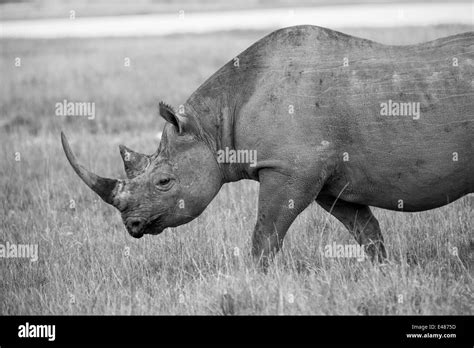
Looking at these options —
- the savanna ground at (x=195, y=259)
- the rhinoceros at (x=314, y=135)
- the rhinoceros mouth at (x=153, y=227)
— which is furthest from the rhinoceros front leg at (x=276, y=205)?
the rhinoceros mouth at (x=153, y=227)

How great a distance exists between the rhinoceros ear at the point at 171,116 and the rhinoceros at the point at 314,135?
0.01 metres

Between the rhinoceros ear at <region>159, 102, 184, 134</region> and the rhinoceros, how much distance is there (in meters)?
0.01

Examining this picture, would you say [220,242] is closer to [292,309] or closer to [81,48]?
[292,309]

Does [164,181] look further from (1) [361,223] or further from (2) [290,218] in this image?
(1) [361,223]

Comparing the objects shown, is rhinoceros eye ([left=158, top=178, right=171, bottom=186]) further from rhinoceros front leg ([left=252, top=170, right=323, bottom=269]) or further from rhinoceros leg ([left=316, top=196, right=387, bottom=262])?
rhinoceros leg ([left=316, top=196, right=387, bottom=262])

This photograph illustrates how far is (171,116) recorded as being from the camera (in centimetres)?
690

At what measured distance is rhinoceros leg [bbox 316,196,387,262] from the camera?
7449 millimetres

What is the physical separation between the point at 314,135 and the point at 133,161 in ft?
5.07

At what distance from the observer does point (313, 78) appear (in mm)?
6777

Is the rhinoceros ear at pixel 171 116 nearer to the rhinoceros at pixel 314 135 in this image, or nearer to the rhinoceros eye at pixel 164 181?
the rhinoceros at pixel 314 135

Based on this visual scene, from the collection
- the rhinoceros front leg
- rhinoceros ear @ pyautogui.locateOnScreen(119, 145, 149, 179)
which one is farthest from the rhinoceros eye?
the rhinoceros front leg

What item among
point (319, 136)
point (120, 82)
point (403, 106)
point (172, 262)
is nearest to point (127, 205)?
point (172, 262)

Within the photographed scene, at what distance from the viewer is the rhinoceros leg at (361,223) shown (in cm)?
745
